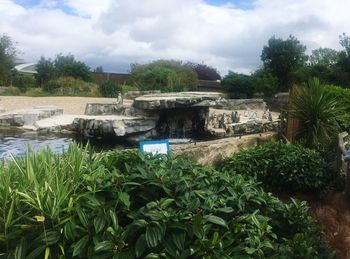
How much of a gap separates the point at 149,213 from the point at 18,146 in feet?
28.7

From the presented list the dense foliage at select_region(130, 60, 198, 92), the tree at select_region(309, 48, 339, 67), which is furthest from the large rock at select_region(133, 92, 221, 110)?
the tree at select_region(309, 48, 339, 67)

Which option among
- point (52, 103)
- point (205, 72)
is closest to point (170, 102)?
point (52, 103)

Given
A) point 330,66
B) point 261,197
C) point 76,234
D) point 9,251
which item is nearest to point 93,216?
point 76,234

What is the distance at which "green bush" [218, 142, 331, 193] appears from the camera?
5473 mm

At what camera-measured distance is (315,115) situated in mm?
7328

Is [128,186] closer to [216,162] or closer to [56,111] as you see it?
[216,162]

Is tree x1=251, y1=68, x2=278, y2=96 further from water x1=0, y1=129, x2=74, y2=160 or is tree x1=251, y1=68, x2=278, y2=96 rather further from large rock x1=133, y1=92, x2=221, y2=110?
water x1=0, y1=129, x2=74, y2=160

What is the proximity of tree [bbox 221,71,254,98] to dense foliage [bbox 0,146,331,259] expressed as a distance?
2453 cm

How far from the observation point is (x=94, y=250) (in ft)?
7.41

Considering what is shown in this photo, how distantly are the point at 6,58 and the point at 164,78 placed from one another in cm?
1224

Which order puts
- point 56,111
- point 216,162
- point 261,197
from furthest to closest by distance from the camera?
point 56,111
point 216,162
point 261,197

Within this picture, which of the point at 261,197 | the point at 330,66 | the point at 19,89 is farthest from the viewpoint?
the point at 19,89

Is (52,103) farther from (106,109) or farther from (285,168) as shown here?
(285,168)

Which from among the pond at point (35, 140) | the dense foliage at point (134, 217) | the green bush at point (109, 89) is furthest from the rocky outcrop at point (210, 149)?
the green bush at point (109, 89)
